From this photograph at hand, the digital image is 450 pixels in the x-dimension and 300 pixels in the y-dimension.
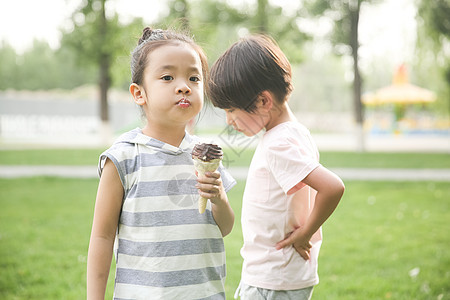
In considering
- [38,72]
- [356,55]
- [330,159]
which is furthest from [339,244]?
[38,72]

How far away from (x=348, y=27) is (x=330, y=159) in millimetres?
9039

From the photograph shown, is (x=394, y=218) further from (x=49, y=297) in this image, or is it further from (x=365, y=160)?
(x=365, y=160)

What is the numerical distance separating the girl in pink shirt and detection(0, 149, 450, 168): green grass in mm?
9047

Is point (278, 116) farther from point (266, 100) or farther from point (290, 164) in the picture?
point (290, 164)

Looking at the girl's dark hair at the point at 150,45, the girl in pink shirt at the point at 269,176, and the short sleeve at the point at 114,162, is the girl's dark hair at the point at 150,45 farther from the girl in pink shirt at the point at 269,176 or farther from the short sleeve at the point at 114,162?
the short sleeve at the point at 114,162

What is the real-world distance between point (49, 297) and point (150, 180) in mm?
2506

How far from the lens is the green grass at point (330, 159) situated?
39.4ft

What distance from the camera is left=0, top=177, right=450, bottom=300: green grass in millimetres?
3738

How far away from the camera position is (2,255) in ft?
15.2

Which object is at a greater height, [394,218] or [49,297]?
[49,297]

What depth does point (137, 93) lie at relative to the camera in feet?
5.43

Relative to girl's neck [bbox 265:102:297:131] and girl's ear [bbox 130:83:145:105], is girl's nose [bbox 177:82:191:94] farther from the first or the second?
girl's neck [bbox 265:102:297:131]

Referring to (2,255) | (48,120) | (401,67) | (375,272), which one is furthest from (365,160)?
(48,120)

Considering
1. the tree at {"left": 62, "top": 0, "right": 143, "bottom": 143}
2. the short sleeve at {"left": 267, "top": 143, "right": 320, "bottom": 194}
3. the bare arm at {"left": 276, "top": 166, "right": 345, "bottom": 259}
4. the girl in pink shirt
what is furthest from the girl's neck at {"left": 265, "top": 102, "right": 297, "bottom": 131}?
the tree at {"left": 62, "top": 0, "right": 143, "bottom": 143}
